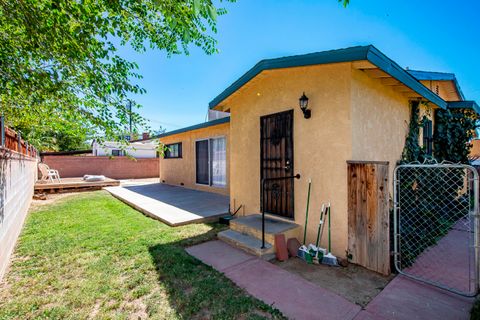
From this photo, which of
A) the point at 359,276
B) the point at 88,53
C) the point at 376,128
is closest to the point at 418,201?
the point at 376,128

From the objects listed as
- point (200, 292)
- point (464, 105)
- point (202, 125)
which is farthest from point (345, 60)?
point (202, 125)

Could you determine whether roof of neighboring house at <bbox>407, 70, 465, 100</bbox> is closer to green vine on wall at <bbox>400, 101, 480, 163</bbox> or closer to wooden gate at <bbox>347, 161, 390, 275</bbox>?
green vine on wall at <bbox>400, 101, 480, 163</bbox>

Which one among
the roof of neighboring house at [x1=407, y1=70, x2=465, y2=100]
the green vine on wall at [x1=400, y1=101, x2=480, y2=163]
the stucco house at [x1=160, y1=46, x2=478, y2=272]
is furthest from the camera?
the green vine on wall at [x1=400, y1=101, x2=480, y2=163]

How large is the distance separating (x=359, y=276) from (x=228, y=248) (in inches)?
77.7

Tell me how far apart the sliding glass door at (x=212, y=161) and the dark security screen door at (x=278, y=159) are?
149 inches

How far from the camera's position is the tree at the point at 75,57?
258cm

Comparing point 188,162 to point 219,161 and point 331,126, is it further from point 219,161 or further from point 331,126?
point 331,126

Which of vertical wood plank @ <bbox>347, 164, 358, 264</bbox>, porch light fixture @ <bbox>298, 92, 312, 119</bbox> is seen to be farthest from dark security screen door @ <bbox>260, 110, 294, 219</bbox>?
vertical wood plank @ <bbox>347, 164, 358, 264</bbox>

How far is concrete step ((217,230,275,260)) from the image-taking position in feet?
11.5

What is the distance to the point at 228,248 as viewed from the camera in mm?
3877

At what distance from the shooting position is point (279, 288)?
105 inches

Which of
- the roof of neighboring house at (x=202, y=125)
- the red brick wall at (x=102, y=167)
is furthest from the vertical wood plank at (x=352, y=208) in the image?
the red brick wall at (x=102, y=167)

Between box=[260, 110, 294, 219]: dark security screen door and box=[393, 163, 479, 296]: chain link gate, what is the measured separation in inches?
66.4

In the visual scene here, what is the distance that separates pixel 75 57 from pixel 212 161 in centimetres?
639
